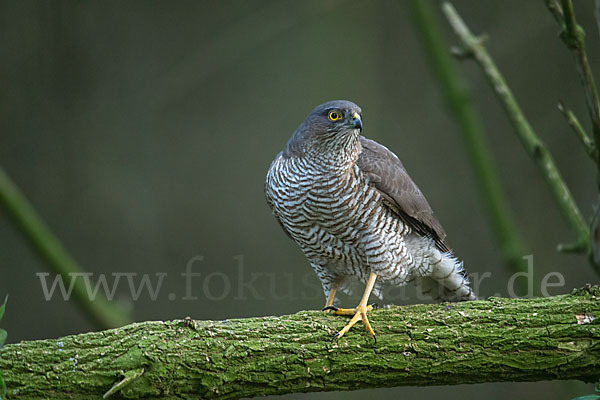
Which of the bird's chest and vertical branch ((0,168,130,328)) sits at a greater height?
vertical branch ((0,168,130,328))

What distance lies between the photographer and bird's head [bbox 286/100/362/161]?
3.04 m

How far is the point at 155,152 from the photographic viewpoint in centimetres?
566

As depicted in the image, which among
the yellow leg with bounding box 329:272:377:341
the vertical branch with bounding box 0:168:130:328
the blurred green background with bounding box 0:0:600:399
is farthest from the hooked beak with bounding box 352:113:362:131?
the blurred green background with bounding box 0:0:600:399

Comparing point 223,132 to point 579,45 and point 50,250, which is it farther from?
point 579,45

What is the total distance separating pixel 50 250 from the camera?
360cm

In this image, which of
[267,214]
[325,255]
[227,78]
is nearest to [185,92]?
[227,78]

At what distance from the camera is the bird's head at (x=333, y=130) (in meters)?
3.04

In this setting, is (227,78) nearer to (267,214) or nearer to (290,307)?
(267,214)

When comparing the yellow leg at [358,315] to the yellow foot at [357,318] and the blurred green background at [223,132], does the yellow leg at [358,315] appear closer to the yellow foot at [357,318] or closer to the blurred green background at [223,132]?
the yellow foot at [357,318]

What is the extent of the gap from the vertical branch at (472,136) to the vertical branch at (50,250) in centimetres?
258

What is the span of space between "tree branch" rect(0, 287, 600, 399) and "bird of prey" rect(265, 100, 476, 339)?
0.42 metres

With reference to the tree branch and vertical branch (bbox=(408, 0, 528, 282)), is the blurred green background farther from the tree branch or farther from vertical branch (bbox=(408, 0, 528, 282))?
the tree branch

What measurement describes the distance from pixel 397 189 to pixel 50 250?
2119mm

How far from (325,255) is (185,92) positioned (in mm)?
3027
